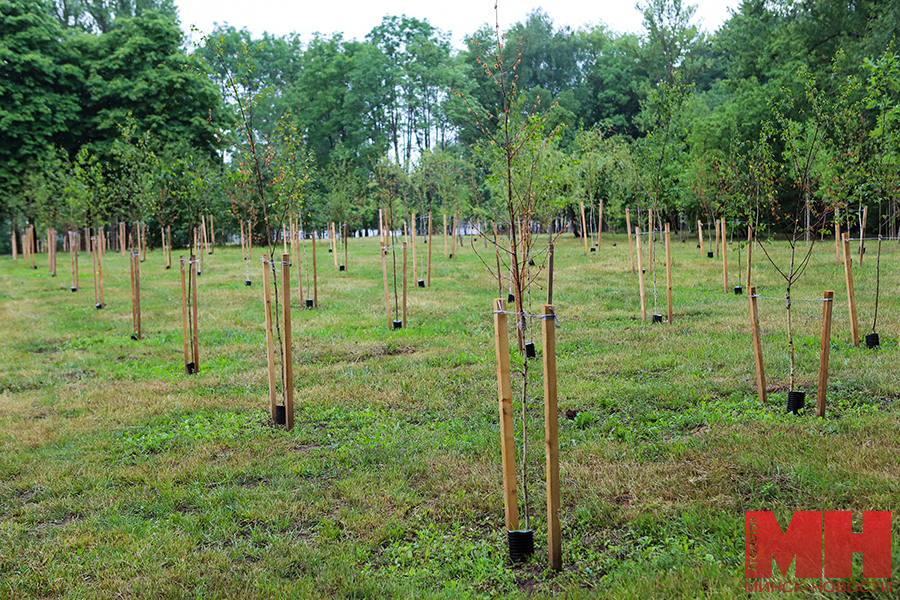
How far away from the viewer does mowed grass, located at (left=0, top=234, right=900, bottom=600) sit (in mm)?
4191

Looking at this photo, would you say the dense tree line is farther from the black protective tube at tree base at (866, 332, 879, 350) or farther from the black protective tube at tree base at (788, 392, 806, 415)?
the black protective tube at tree base at (788, 392, 806, 415)

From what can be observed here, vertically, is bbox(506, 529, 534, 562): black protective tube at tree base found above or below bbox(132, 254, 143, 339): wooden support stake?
below

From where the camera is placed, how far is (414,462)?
234 inches

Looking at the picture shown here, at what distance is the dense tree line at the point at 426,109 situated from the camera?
643 inches

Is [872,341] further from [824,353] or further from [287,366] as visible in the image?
[287,366]

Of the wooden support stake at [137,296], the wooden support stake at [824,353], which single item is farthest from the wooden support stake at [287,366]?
the wooden support stake at [137,296]

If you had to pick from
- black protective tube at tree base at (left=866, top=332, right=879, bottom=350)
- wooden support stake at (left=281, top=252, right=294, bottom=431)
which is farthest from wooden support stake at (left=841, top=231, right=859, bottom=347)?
wooden support stake at (left=281, top=252, right=294, bottom=431)

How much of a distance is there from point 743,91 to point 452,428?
3572 centimetres

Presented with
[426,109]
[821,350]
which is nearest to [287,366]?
[821,350]

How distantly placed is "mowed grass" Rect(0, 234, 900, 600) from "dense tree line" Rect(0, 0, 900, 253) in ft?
9.28

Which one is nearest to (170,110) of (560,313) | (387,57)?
(387,57)

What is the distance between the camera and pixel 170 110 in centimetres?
3909

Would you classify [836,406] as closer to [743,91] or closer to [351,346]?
[351,346]

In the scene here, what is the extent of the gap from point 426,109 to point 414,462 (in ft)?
173
